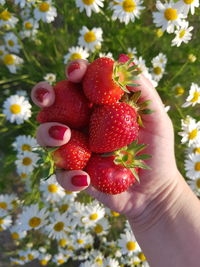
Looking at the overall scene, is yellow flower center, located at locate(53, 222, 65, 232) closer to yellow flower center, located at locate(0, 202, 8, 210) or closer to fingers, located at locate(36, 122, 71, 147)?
yellow flower center, located at locate(0, 202, 8, 210)

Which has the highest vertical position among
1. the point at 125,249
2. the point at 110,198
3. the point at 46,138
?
the point at 46,138

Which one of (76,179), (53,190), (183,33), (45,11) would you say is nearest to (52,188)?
(53,190)

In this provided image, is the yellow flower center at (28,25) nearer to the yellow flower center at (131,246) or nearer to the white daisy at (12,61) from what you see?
the white daisy at (12,61)

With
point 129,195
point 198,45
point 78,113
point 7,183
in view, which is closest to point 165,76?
point 198,45

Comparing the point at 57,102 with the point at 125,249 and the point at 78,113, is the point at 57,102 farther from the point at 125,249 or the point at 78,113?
the point at 125,249

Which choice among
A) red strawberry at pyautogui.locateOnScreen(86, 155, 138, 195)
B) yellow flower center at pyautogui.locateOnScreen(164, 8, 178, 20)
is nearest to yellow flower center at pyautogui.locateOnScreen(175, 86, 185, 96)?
yellow flower center at pyautogui.locateOnScreen(164, 8, 178, 20)

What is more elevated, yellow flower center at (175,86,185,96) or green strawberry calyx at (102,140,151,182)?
yellow flower center at (175,86,185,96)

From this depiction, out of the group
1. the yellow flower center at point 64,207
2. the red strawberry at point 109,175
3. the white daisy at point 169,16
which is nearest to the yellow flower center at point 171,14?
the white daisy at point 169,16
